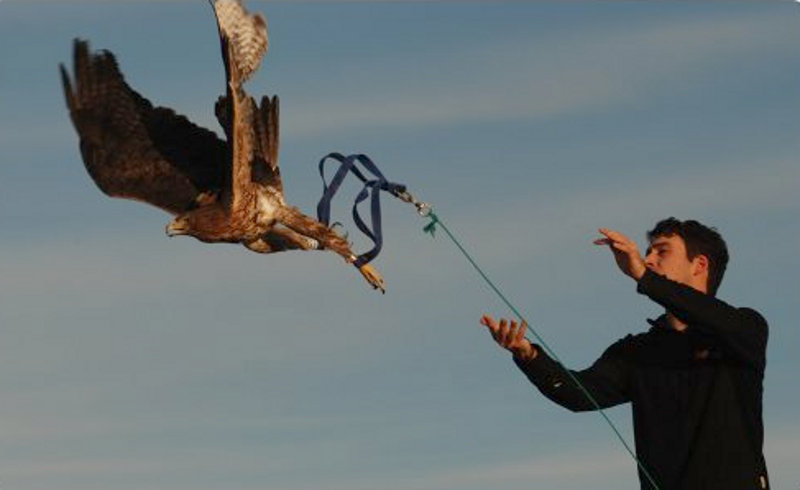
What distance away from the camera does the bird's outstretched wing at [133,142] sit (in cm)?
1070

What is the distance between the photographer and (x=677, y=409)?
255 inches

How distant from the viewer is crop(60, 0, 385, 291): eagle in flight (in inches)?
360

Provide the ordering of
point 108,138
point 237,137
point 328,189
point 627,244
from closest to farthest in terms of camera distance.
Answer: point 627,244 → point 328,189 → point 237,137 → point 108,138

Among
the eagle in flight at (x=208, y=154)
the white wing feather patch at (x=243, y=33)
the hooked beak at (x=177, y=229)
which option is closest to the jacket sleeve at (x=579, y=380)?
the eagle in flight at (x=208, y=154)

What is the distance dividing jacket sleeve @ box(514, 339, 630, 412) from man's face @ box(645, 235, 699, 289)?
1.39ft

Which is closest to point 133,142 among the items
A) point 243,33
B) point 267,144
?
point 267,144

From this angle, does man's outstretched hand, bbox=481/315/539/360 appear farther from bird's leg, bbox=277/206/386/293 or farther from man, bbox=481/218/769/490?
bird's leg, bbox=277/206/386/293

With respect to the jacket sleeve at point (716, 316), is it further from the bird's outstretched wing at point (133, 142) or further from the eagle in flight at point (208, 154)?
the bird's outstretched wing at point (133, 142)

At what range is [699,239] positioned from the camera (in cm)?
664

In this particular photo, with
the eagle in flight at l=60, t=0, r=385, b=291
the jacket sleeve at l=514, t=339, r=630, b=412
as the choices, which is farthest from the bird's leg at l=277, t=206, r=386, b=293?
the jacket sleeve at l=514, t=339, r=630, b=412

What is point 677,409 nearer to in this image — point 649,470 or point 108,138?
point 649,470

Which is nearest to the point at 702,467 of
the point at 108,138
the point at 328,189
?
the point at 328,189

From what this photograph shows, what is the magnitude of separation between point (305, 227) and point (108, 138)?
1905mm

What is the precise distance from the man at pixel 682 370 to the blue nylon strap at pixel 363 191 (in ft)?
2.69
